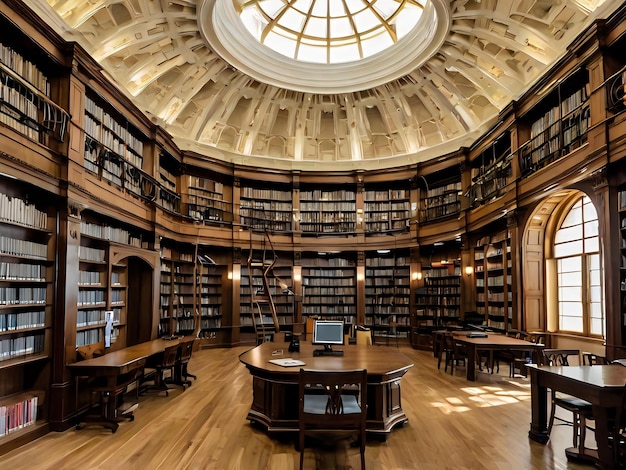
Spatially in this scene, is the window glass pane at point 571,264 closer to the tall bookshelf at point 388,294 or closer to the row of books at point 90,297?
the tall bookshelf at point 388,294

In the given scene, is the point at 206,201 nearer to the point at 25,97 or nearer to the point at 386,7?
the point at 386,7

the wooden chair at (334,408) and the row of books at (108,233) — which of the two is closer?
the wooden chair at (334,408)

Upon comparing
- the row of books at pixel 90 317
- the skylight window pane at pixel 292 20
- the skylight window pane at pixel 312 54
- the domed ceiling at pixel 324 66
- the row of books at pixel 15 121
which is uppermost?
the skylight window pane at pixel 292 20

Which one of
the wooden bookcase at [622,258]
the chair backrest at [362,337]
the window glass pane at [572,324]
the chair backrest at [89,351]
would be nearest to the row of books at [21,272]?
the chair backrest at [89,351]

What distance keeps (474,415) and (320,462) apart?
7.36ft

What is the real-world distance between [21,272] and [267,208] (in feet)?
25.4

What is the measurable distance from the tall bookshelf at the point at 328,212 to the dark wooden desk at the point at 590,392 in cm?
810

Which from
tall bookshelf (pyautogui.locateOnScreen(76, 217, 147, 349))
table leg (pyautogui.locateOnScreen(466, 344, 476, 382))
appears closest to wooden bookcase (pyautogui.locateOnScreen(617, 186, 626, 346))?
table leg (pyautogui.locateOnScreen(466, 344, 476, 382))

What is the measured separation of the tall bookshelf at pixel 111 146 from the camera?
6.27 m

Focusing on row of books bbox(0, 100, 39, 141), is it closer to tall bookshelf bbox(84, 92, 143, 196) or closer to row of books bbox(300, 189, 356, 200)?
tall bookshelf bbox(84, 92, 143, 196)

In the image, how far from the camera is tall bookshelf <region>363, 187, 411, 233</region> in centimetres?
1182

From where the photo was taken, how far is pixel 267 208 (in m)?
12.0

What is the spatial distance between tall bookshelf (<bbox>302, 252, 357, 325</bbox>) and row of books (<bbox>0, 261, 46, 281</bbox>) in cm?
754

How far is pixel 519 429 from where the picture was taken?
445 centimetres
